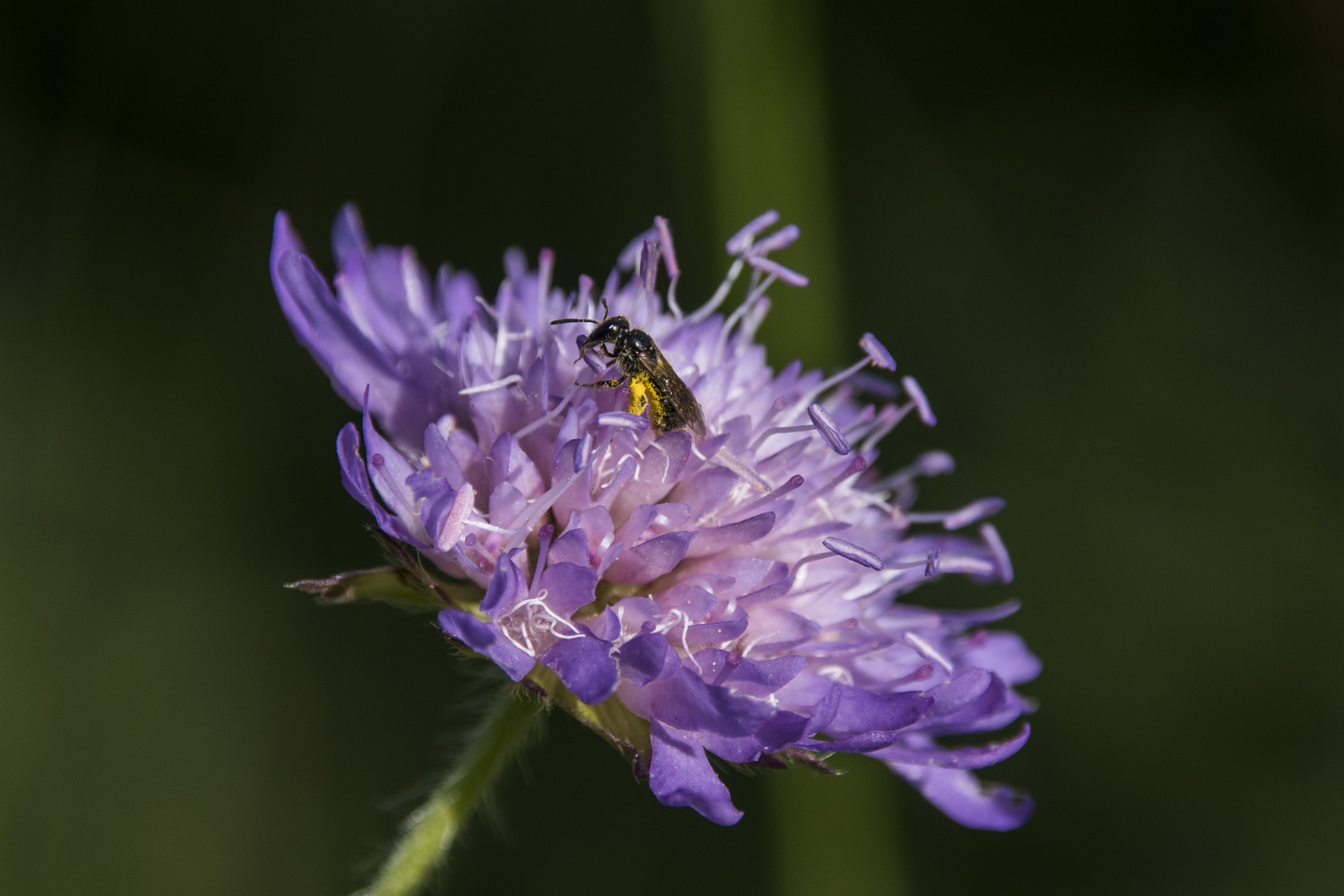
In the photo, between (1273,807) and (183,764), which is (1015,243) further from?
(183,764)

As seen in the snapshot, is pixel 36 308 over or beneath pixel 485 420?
over

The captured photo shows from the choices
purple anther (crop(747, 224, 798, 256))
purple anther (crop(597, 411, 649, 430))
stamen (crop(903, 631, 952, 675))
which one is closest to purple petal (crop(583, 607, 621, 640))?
purple anther (crop(597, 411, 649, 430))

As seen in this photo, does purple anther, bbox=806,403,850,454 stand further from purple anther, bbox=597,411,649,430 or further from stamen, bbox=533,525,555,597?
stamen, bbox=533,525,555,597

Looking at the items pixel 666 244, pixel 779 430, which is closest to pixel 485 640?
pixel 779 430

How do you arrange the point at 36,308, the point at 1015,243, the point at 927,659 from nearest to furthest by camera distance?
the point at 927,659 → the point at 36,308 → the point at 1015,243

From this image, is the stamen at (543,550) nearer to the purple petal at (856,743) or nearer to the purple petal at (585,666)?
the purple petal at (585,666)

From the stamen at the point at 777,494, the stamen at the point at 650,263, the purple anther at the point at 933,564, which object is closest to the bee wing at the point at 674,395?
the stamen at the point at 777,494

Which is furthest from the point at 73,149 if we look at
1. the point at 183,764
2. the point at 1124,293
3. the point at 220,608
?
the point at 1124,293

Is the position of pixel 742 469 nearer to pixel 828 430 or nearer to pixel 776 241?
pixel 828 430
